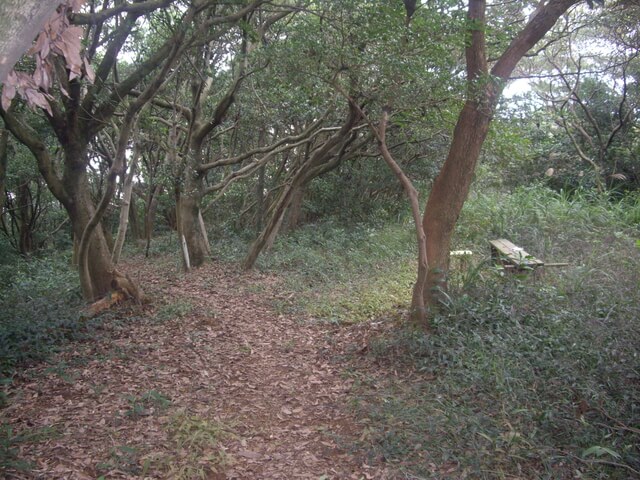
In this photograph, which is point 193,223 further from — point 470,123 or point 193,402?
point 470,123

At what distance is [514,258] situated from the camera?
24.5 ft

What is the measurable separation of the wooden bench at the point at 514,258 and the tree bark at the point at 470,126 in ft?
3.86

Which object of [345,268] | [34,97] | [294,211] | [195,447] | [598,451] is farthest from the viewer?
[294,211]

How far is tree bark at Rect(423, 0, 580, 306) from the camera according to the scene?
242 inches

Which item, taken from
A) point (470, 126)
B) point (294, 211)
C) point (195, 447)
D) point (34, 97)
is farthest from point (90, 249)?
point (294, 211)

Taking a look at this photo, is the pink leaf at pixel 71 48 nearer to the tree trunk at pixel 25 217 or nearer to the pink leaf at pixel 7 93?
the pink leaf at pixel 7 93

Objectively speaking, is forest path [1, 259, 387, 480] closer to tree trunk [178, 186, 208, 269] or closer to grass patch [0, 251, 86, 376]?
grass patch [0, 251, 86, 376]

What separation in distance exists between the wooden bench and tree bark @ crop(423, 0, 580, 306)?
1.18 metres

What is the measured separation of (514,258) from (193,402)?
4.84 metres

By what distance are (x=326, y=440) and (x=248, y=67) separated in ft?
24.9

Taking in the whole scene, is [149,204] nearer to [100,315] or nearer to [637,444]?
[100,315]

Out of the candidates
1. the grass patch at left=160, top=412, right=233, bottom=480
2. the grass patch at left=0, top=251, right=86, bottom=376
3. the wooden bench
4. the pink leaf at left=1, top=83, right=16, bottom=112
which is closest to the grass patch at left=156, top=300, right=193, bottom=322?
the grass patch at left=0, top=251, right=86, bottom=376

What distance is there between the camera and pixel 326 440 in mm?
4633

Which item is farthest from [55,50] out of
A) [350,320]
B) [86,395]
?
[350,320]
